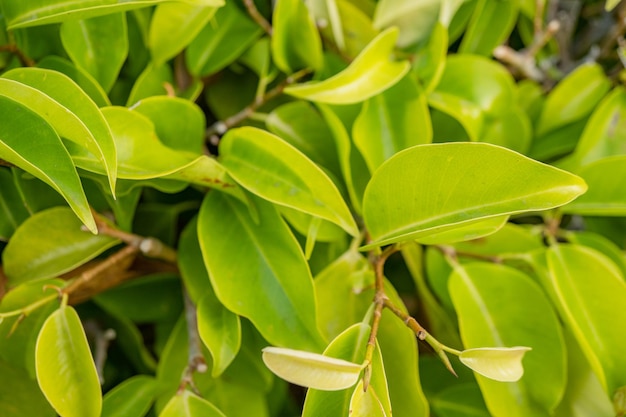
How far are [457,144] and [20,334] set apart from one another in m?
0.37

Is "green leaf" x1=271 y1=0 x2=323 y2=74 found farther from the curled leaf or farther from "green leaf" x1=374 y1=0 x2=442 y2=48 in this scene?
the curled leaf

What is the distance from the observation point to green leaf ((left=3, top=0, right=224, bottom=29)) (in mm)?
394

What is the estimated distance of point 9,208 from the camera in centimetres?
49

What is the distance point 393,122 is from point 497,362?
0.24m

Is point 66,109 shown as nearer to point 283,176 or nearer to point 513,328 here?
point 283,176

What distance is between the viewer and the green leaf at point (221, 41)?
58cm

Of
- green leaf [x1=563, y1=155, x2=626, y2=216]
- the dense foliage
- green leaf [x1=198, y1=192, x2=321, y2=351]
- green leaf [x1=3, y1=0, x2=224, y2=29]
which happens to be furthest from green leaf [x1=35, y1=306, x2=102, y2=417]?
green leaf [x1=563, y1=155, x2=626, y2=216]

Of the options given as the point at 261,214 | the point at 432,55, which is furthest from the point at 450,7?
the point at 261,214

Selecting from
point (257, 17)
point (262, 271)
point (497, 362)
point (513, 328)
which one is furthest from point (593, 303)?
point (257, 17)

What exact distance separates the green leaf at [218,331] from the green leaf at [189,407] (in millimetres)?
26

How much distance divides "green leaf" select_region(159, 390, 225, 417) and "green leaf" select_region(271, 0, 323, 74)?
0.31 m

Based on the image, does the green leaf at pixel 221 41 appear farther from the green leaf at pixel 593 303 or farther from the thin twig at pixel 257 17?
the green leaf at pixel 593 303

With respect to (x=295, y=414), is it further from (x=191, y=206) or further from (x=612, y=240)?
(x=612, y=240)

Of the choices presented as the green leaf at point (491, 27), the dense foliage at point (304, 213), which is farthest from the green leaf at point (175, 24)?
the green leaf at point (491, 27)
